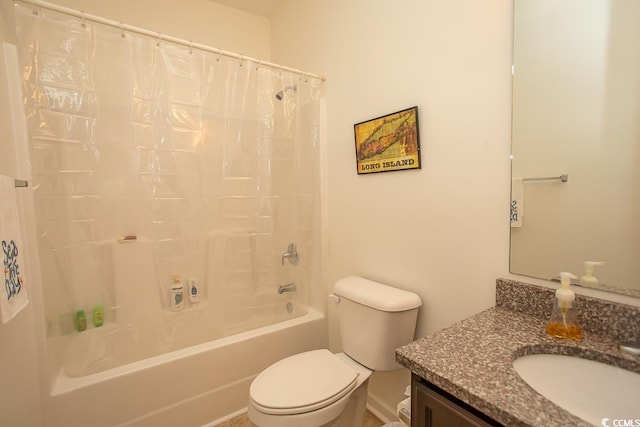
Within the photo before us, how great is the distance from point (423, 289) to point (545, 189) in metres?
0.65

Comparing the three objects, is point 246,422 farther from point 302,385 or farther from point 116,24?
point 116,24

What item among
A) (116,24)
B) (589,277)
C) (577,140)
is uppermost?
(116,24)

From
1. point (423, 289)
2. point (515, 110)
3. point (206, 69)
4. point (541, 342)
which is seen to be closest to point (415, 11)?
point (515, 110)

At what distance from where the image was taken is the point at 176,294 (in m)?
1.79

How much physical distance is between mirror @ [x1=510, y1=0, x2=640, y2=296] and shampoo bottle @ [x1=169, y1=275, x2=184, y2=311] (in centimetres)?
174

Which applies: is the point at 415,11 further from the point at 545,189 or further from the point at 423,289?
the point at 423,289

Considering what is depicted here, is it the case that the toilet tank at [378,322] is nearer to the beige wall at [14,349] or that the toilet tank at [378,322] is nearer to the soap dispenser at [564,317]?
the soap dispenser at [564,317]

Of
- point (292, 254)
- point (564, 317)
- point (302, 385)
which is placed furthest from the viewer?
point (292, 254)

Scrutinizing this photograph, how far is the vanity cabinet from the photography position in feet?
2.12

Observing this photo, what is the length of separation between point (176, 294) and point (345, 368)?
111 centimetres

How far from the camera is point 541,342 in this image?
811 mm

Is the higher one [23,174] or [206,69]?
[206,69]

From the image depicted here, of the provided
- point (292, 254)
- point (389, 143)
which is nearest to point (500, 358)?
point (389, 143)

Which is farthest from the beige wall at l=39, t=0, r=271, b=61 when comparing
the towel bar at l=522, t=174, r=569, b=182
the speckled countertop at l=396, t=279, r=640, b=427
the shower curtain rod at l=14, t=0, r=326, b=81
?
the speckled countertop at l=396, t=279, r=640, b=427
